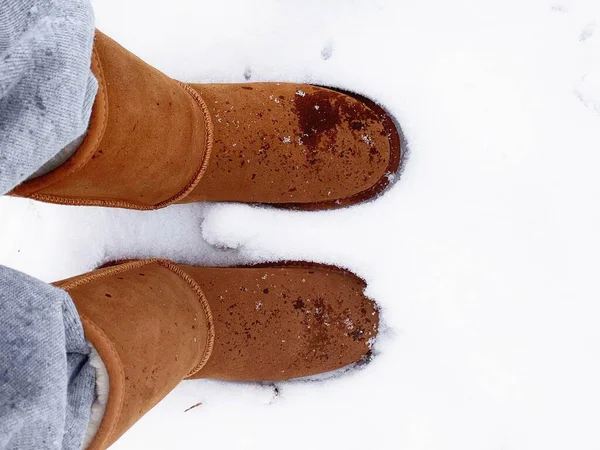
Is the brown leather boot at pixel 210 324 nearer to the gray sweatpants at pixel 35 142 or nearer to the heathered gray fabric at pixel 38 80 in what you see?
the gray sweatpants at pixel 35 142

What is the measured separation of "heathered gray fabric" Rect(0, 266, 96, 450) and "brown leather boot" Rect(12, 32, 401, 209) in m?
0.12

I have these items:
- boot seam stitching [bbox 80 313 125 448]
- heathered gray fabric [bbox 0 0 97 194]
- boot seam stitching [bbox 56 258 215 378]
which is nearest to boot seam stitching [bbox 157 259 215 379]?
boot seam stitching [bbox 56 258 215 378]

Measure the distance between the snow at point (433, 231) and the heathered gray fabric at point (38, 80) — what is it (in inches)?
23.3

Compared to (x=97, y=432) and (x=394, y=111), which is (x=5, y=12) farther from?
(x=394, y=111)

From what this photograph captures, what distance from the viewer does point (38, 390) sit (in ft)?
1.57

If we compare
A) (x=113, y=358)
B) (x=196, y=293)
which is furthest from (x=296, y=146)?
(x=113, y=358)

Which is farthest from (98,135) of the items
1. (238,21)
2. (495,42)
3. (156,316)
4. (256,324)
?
(495,42)

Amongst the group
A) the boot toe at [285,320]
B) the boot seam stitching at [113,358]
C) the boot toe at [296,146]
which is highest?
the boot toe at [296,146]

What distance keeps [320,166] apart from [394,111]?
203 millimetres

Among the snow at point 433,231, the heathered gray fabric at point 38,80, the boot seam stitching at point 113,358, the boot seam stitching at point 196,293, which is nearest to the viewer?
the heathered gray fabric at point 38,80

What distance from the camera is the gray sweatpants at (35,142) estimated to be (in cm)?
46

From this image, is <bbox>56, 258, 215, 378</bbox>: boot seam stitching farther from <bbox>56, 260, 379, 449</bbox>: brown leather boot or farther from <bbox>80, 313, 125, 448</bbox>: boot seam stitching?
<bbox>80, 313, 125, 448</bbox>: boot seam stitching

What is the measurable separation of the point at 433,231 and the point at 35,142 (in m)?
0.76

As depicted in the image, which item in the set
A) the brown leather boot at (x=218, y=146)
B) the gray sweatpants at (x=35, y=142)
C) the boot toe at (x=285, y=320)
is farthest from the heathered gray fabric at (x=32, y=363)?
the boot toe at (x=285, y=320)
